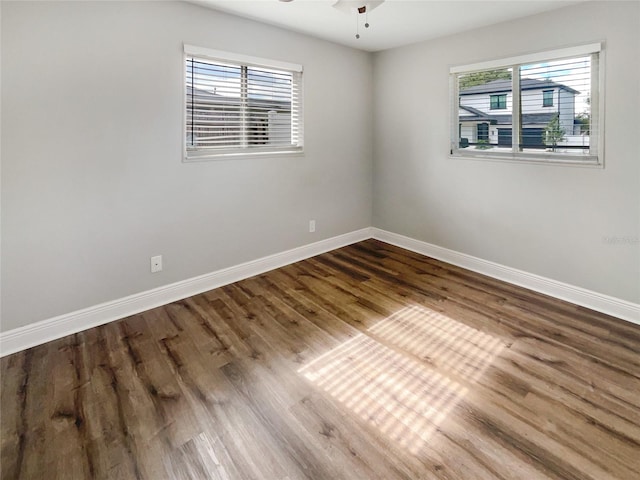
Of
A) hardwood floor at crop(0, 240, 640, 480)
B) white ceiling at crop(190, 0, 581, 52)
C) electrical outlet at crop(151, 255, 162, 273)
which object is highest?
white ceiling at crop(190, 0, 581, 52)

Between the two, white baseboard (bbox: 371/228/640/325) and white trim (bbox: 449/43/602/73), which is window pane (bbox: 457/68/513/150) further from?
white baseboard (bbox: 371/228/640/325)

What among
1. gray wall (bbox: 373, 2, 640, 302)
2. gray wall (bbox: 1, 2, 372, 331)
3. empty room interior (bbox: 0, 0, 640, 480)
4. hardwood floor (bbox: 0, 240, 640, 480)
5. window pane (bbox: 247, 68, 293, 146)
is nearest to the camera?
hardwood floor (bbox: 0, 240, 640, 480)

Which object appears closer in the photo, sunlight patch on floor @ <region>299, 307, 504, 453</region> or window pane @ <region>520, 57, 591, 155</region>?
sunlight patch on floor @ <region>299, 307, 504, 453</region>

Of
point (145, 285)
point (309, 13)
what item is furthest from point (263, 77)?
point (145, 285)

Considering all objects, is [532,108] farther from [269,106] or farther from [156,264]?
[156,264]

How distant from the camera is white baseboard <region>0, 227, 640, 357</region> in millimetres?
2400

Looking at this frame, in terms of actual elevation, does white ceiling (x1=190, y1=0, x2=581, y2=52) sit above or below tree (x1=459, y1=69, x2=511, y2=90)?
above

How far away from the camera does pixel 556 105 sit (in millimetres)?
2914

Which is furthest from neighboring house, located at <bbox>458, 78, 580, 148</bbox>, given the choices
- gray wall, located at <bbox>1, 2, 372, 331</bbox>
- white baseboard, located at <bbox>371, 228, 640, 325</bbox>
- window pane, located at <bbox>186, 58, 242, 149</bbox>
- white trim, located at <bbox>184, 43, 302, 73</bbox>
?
window pane, located at <bbox>186, 58, 242, 149</bbox>

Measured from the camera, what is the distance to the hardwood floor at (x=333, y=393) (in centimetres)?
152

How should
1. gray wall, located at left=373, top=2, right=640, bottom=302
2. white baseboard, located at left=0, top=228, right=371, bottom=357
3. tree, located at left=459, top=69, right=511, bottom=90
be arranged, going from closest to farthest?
1. white baseboard, located at left=0, top=228, right=371, bottom=357
2. gray wall, located at left=373, top=2, right=640, bottom=302
3. tree, located at left=459, top=69, right=511, bottom=90

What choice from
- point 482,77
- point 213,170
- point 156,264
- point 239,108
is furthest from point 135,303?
point 482,77

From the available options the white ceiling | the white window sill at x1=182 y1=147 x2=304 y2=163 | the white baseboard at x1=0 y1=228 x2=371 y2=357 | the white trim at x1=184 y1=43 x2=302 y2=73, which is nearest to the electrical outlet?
the white baseboard at x1=0 y1=228 x2=371 y2=357

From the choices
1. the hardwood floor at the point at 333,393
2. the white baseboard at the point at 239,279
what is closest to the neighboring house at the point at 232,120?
the white baseboard at the point at 239,279
